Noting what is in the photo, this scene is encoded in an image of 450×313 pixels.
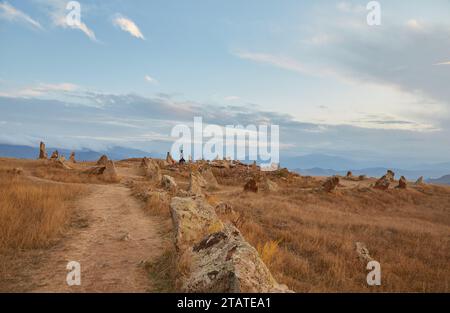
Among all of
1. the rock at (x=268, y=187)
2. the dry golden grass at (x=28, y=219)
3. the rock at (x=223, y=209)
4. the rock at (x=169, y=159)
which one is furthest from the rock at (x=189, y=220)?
the rock at (x=169, y=159)

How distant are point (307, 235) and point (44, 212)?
1167cm

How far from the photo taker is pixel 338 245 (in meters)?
15.8

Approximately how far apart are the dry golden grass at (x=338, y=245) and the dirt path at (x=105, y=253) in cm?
364

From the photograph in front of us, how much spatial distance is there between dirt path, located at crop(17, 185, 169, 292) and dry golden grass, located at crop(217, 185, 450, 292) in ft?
11.9

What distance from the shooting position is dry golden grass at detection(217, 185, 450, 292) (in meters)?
11.1

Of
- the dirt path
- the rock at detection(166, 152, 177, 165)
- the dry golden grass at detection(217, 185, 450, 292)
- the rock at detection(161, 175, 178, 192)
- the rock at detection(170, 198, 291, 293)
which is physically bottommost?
the dry golden grass at detection(217, 185, 450, 292)

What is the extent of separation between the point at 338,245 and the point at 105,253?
10.6 metres

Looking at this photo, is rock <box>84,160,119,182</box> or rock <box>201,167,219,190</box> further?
rock <box>201,167,219,190</box>

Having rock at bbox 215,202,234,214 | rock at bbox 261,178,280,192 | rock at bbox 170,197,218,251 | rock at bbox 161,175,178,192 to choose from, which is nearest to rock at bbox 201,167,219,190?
rock at bbox 261,178,280,192

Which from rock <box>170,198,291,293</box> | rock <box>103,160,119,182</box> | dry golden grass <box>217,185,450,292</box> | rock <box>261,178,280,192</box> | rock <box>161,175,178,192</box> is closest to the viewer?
rock <box>170,198,291,293</box>

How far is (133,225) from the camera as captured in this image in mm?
13367

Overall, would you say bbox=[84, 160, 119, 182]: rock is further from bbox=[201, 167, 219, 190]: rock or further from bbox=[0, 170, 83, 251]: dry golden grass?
bbox=[0, 170, 83, 251]: dry golden grass
